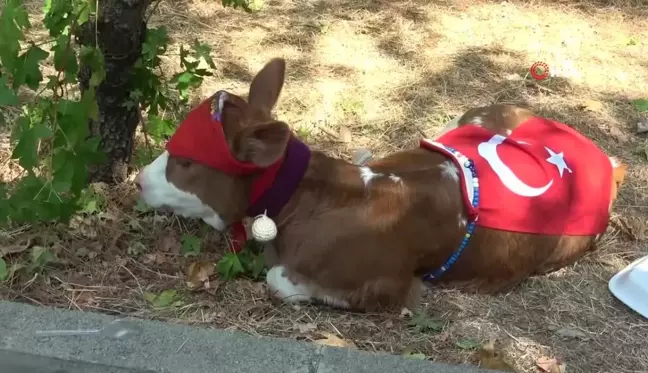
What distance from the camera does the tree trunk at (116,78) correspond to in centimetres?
350

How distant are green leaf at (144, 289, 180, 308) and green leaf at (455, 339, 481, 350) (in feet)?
3.75

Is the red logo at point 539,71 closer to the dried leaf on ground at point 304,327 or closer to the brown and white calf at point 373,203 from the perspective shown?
the brown and white calf at point 373,203

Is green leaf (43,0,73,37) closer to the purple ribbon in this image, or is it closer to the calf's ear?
the calf's ear

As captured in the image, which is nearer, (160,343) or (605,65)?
(160,343)

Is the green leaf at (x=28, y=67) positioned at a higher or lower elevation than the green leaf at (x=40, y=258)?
higher

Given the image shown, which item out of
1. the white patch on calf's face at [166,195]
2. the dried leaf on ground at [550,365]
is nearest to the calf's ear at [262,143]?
the white patch on calf's face at [166,195]

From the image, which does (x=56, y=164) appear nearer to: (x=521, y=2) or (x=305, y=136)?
(x=305, y=136)

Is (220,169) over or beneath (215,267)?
over

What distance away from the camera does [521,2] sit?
247 inches

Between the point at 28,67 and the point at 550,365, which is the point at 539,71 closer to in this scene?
the point at 550,365

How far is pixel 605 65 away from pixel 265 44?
2.33 m

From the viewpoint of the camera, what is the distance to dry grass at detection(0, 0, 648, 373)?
333 cm

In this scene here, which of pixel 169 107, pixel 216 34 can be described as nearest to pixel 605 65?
→ pixel 216 34

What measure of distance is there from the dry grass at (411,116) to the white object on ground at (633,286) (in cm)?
4
